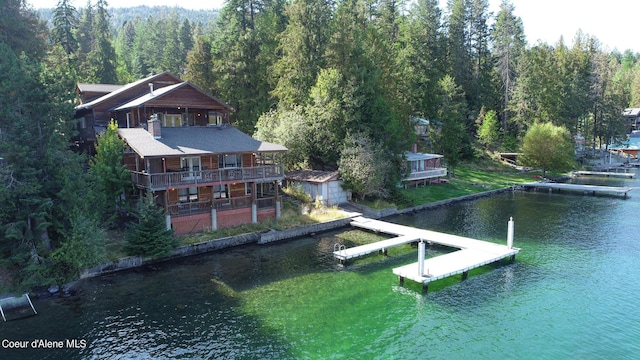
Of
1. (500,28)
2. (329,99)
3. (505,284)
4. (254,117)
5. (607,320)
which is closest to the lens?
(607,320)

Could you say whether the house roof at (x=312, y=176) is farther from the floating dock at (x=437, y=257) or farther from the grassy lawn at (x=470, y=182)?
the grassy lawn at (x=470, y=182)

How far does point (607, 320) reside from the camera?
19.7 m

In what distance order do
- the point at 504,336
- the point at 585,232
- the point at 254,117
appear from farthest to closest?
the point at 254,117
the point at 585,232
the point at 504,336

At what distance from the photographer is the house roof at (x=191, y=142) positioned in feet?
97.3

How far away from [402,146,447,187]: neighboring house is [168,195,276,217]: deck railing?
20.7 meters

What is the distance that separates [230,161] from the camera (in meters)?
34.8

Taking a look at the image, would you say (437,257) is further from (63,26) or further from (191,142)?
(63,26)

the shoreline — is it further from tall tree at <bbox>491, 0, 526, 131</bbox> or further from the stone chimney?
tall tree at <bbox>491, 0, 526, 131</bbox>

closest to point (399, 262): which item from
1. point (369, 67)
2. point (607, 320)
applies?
point (607, 320)

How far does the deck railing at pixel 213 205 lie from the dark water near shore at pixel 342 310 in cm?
388

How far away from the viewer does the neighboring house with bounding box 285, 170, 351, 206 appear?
39.4 m

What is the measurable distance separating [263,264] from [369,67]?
87.8ft

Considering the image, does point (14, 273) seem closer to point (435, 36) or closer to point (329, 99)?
point (329, 99)

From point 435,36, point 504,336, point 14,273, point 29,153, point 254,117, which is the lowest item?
point 504,336
